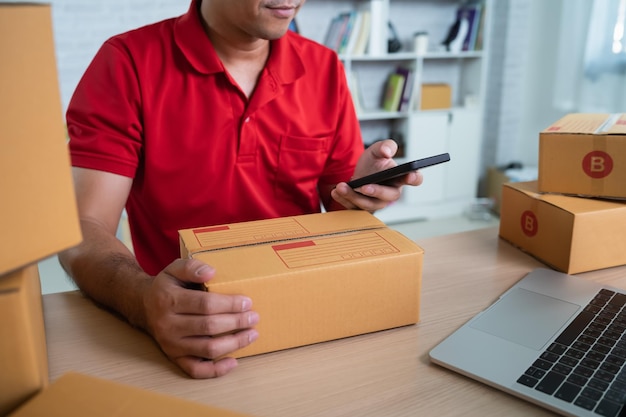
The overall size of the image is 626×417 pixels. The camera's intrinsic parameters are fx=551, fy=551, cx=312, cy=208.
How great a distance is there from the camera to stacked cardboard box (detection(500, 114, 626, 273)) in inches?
39.8

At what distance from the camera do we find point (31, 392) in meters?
0.56

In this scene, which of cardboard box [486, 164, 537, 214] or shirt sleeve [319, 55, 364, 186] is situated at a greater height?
shirt sleeve [319, 55, 364, 186]

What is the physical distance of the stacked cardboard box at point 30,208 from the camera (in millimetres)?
499

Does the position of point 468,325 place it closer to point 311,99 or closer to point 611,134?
point 611,134

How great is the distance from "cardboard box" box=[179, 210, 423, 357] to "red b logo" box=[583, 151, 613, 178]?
46cm

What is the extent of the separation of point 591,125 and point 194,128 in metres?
0.84

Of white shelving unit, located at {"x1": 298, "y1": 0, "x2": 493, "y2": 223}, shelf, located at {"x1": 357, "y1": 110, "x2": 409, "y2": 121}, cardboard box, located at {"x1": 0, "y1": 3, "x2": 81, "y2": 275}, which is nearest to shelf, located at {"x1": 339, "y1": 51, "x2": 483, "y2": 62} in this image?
white shelving unit, located at {"x1": 298, "y1": 0, "x2": 493, "y2": 223}

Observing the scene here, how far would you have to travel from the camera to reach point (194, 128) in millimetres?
1223

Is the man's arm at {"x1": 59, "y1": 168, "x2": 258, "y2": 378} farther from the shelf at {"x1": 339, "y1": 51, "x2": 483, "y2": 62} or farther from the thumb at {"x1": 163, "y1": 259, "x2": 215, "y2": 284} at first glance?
the shelf at {"x1": 339, "y1": 51, "x2": 483, "y2": 62}

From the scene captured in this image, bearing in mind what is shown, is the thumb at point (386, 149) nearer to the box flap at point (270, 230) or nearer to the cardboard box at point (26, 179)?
the box flap at point (270, 230)

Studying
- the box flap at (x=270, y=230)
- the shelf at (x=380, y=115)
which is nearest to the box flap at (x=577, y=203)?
the box flap at (x=270, y=230)

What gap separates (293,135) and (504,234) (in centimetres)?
53

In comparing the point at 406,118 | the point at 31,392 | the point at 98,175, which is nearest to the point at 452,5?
the point at 406,118

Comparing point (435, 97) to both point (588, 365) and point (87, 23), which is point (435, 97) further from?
point (588, 365)
